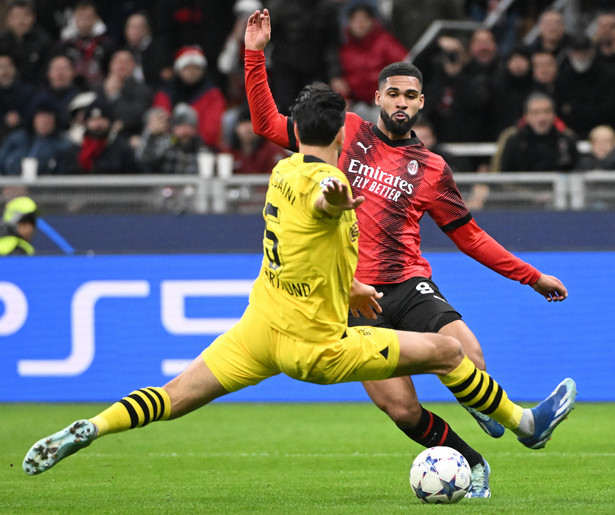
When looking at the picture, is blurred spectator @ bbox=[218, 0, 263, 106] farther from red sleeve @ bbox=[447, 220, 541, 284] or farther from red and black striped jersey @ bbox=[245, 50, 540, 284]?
red sleeve @ bbox=[447, 220, 541, 284]

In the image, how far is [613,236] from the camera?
513 inches

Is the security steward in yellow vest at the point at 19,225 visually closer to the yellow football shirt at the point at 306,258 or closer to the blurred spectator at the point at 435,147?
the blurred spectator at the point at 435,147

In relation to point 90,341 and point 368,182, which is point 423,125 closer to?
point 90,341

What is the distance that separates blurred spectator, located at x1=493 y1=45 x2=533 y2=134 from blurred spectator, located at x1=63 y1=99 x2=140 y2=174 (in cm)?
435

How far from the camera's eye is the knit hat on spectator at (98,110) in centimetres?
1478

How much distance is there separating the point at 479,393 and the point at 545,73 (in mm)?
8741

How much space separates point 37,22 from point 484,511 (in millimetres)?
13117

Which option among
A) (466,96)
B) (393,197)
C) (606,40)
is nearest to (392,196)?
(393,197)

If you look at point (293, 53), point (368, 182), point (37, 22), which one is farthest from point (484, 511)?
point (37, 22)

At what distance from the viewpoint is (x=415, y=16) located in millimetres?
16641

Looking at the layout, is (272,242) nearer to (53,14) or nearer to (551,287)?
(551,287)

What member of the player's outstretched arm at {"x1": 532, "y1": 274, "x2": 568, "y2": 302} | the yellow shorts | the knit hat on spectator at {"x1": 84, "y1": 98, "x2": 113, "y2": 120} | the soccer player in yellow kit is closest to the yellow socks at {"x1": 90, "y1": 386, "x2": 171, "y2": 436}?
the soccer player in yellow kit

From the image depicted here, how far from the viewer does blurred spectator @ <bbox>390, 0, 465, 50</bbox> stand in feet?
54.3

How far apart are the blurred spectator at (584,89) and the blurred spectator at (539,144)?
0.78 meters
